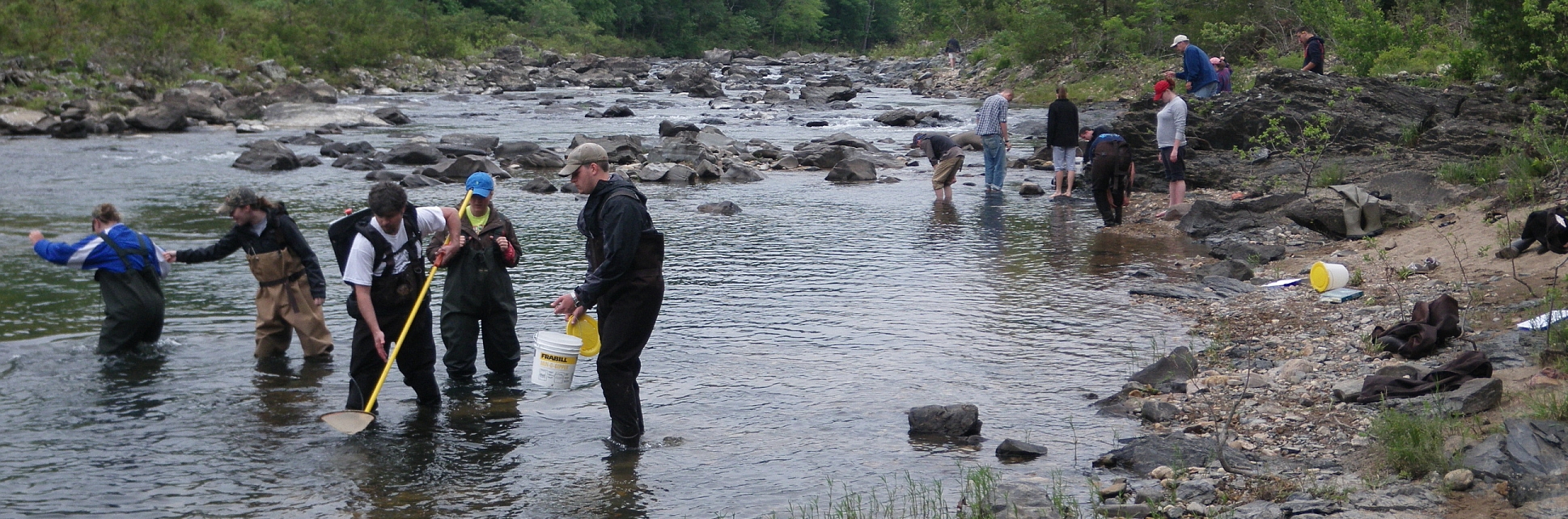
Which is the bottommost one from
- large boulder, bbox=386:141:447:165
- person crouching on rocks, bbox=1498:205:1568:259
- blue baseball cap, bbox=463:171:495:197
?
large boulder, bbox=386:141:447:165

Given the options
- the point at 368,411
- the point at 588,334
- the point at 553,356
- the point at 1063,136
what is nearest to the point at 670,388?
the point at 588,334

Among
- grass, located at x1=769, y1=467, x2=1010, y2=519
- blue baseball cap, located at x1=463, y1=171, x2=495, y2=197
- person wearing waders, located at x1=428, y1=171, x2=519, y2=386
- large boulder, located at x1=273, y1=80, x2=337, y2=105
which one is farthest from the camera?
large boulder, located at x1=273, y1=80, x2=337, y2=105

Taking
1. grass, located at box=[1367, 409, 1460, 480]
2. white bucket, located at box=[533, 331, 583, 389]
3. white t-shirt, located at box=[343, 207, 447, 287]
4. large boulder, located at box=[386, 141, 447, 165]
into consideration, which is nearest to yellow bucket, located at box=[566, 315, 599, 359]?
white bucket, located at box=[533, 331, 583, 389]

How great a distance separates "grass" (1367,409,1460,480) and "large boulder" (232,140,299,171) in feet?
65.0

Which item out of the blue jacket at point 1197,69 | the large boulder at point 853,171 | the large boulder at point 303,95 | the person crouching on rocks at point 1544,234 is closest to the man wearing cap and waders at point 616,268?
the person crouching on rocks at point 1544,234

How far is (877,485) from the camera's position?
19.0 feet

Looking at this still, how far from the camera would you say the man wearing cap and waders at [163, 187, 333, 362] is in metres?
7.90

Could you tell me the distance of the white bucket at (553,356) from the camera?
6.49 metres

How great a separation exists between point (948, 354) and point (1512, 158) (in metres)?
6.96

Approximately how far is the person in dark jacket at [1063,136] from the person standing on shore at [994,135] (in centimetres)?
65

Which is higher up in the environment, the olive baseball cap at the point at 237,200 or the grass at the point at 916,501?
the olive baseball cap at the point at 237,200

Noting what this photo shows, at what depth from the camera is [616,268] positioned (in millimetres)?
5887

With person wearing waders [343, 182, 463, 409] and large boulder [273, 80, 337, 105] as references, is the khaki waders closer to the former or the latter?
person wearing waders [343, 182, 463, 409]

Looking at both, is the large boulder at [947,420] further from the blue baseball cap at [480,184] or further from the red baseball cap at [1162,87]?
the red baseball cap at [1162,87]
